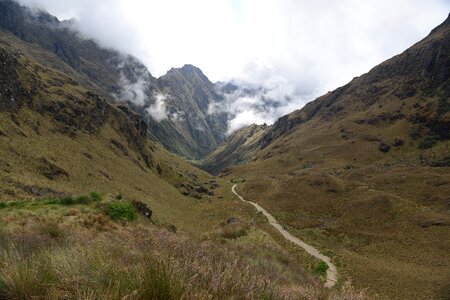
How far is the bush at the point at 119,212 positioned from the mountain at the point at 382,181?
15840 millimetres

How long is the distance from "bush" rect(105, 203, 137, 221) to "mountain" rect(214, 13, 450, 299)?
52.0 ft

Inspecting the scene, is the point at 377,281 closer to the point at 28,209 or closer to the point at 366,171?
the point at 28,209

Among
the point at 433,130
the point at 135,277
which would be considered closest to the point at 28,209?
the point at 135,277

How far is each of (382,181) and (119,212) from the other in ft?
226

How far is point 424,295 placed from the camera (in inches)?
1067

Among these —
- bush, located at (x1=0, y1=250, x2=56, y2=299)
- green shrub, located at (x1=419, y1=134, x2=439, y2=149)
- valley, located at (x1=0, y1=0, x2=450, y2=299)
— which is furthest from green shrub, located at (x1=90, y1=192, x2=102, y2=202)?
green shrub, located at (x1=419, y1=134, x2=439, y2=149)

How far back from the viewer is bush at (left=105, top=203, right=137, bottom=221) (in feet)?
57.9

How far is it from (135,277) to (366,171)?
317 feet

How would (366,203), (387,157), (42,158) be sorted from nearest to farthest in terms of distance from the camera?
Answer: (42,158)
(366,203)
(387,157)

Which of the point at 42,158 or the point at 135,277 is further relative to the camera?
the point at 42,158

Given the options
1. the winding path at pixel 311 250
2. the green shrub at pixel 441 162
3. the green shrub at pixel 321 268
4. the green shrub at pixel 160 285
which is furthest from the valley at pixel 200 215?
the green shrub at pixel 441 162

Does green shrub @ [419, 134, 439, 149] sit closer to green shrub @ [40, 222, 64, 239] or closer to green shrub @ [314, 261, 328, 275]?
green shrub @ [314, 261, 328, 275]

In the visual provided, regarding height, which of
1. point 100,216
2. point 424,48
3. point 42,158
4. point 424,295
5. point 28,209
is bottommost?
point 424,295

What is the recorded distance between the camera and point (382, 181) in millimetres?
76938
